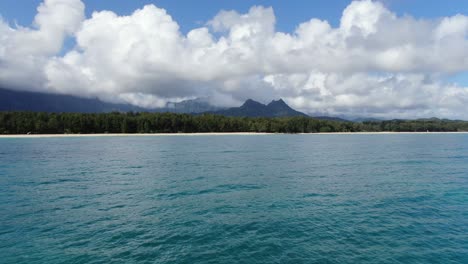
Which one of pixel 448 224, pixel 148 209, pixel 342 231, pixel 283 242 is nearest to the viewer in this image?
pixel 283 242

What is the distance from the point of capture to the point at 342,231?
19891 millimetres

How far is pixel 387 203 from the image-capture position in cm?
2717

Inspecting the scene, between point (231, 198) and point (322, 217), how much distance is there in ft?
30.9

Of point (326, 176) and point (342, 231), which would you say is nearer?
point (342, 231)

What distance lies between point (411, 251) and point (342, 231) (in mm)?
4120

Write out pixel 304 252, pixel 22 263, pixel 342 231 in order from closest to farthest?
pixel 22 263, pixel 304 252, pixel 342 231

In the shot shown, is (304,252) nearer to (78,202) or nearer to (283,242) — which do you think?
(283,242)

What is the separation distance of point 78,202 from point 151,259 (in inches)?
604

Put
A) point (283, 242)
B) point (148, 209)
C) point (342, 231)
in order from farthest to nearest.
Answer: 1. point (148, 209)
2. point (342, 231)
3. point (283, 242)

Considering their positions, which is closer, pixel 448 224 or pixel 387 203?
pixel 448 224

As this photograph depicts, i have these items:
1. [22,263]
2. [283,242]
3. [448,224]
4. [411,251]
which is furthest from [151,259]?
[448,224]

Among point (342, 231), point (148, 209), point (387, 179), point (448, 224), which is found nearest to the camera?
point (342, 231)

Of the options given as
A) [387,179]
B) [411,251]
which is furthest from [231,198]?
[387,179]

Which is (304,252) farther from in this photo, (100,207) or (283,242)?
(100,207)
